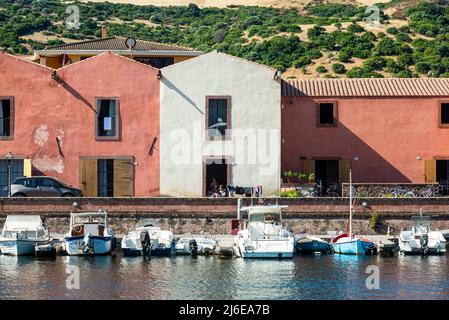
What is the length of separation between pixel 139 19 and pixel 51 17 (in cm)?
1348

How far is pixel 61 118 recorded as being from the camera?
230 ft

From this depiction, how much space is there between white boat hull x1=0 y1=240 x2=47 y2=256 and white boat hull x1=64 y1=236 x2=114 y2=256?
1.71 metres

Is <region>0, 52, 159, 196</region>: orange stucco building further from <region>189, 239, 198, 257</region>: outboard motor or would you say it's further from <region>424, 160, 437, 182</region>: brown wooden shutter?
<region>424, 160, 437, 182</region>: brown wooden shutter

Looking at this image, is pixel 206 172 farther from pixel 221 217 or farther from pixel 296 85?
pixel 296 85

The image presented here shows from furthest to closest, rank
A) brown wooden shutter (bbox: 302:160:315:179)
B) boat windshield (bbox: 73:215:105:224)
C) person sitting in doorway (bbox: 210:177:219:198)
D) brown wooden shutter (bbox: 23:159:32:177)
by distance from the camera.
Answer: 1. brown wooden shutter (bbox: 302:160:315:179)
2. brown wooden shutter (bbox: 23:159:32:177)
3. person sitting in doorway (bbox: 210:177:219:198)
4. boat windshield (bbox: 73:215:105:224)

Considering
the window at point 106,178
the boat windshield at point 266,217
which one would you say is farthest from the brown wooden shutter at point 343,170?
the window at point 106,178

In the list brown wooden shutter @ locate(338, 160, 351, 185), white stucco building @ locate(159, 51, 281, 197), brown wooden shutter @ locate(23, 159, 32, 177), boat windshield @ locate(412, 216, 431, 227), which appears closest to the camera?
→ boat windshield @ locate(412, 216, 431, 227)

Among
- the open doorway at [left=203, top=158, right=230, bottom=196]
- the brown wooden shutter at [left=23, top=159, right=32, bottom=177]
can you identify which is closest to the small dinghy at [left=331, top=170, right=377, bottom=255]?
the open doorway at [left=203, top=158, right=230, bottom=196]

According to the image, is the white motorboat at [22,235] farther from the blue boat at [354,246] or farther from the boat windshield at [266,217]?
the blue boat at [354,246]

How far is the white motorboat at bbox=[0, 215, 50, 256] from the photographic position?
60.7 metres

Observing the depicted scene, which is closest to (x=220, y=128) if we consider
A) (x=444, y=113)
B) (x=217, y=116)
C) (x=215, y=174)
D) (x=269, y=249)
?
(x=217, y=116)

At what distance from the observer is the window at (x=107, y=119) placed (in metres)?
69.9

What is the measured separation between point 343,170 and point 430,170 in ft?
16.0

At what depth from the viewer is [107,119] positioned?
70.1 m
